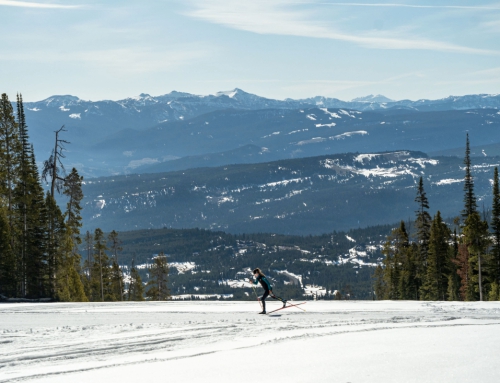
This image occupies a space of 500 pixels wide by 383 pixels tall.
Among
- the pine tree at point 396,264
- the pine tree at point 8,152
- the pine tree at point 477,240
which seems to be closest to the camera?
the pine tree at point 8,152

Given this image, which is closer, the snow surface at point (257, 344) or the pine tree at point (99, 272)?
the snow surface at point (257, 344)

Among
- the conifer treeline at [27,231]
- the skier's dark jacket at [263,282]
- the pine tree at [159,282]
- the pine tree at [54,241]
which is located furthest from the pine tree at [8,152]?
the pine tree at [159,282]

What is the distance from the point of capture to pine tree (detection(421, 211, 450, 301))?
237 ft

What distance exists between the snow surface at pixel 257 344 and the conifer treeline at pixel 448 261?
109 ft

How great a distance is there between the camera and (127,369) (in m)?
16.4

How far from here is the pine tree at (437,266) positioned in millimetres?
72125

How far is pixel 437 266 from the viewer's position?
240 ft

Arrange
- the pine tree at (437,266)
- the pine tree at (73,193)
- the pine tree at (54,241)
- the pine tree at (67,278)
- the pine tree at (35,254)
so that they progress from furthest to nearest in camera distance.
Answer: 1. the pine tree at (437,266)
2. the pine tree at (73,193)
3. the pine tree at (67,278)
4. the pine tree at (54,241)
5. the pine tree at (35,254)

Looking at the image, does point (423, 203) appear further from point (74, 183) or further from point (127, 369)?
point (127, 369)

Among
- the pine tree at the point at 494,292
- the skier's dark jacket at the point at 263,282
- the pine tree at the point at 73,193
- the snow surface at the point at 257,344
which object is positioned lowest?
the pine tree at the point at 494,292

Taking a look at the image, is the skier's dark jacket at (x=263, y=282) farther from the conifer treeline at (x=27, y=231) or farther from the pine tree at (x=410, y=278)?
the pine tree at (x=410, y=278)

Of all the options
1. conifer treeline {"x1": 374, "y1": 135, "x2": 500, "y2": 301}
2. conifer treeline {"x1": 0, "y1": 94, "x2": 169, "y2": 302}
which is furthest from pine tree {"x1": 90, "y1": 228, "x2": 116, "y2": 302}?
conifer treeline {"x1": 374, "y1": 135, "x2": 500, "y2": 301}

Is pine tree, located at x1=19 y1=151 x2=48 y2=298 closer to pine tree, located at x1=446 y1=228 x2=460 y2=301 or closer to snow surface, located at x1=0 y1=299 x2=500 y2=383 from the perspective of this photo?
snow surface, located at x1=0 y1=299 x2=500 y2=383

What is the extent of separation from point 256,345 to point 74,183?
46786 millimetres
